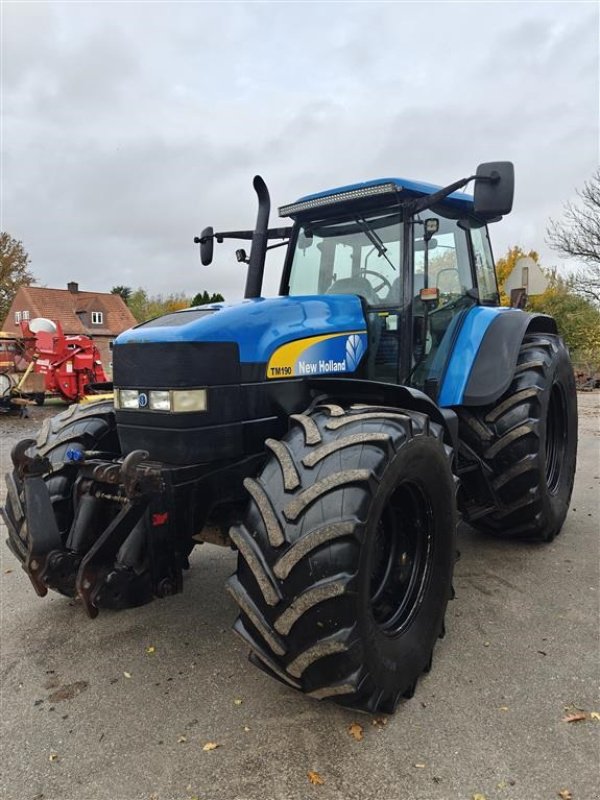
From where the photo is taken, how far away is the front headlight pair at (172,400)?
254 cm

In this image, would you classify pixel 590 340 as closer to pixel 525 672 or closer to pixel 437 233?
pixel 437 233

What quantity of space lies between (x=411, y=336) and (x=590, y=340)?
1548 cm

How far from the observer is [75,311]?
1624 inches

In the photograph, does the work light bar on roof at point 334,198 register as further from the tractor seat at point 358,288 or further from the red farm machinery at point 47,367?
the red farm machinery at point 47,367

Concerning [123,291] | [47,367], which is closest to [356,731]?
[47,367]

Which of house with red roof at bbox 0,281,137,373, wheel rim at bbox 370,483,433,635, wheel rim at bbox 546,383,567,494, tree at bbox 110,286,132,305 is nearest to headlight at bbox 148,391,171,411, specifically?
wheel rim at bbox 370,483,433,635

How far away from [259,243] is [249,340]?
3.59 ft

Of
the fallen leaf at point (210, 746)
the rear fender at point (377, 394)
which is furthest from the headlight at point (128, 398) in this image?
the fallen leaf at point (210, 746)

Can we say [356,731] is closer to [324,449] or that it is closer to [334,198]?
[324,449]

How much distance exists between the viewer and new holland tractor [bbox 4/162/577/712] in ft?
7.00

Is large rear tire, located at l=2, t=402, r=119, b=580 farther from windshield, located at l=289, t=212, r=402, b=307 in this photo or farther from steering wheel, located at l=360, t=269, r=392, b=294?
steering wheel, located at l=360, t=269, r=392, b=294

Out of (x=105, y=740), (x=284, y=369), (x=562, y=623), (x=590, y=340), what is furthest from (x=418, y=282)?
(x=590, y=340)

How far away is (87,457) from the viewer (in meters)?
3.06

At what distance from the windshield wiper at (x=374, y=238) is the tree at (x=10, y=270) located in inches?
1436
